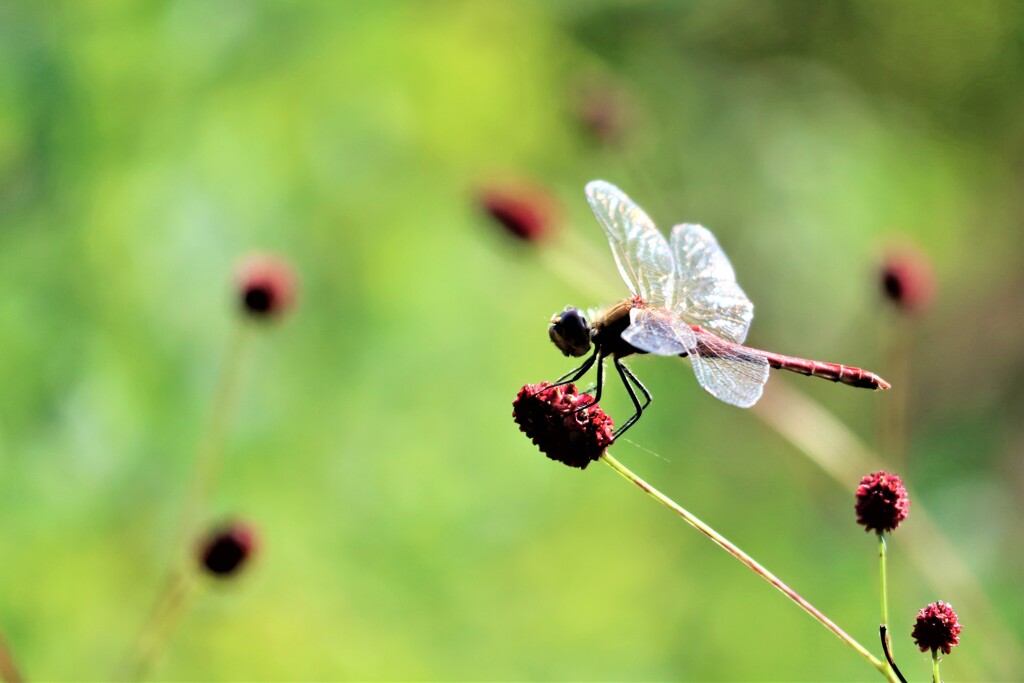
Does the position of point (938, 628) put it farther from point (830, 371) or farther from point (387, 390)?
point (387, 390)

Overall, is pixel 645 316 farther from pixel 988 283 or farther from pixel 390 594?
pixel 988 283

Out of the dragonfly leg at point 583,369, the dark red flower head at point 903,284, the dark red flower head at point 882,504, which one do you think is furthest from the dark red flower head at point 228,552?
the dark red flower head at point 903,284

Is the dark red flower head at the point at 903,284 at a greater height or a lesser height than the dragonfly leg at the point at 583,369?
greater

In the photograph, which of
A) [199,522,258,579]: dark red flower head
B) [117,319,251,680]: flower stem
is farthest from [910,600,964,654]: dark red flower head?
[117,319,251,680]: flower stem

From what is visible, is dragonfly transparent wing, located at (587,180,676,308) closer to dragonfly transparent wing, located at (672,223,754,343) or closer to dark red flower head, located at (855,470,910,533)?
dragonfly transparent wing, located at (672,223,754,343)

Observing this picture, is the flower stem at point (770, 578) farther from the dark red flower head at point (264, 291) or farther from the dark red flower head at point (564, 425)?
the dark red flower head at point (264, 291)

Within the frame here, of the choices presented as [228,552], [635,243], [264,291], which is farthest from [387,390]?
[635,243]
